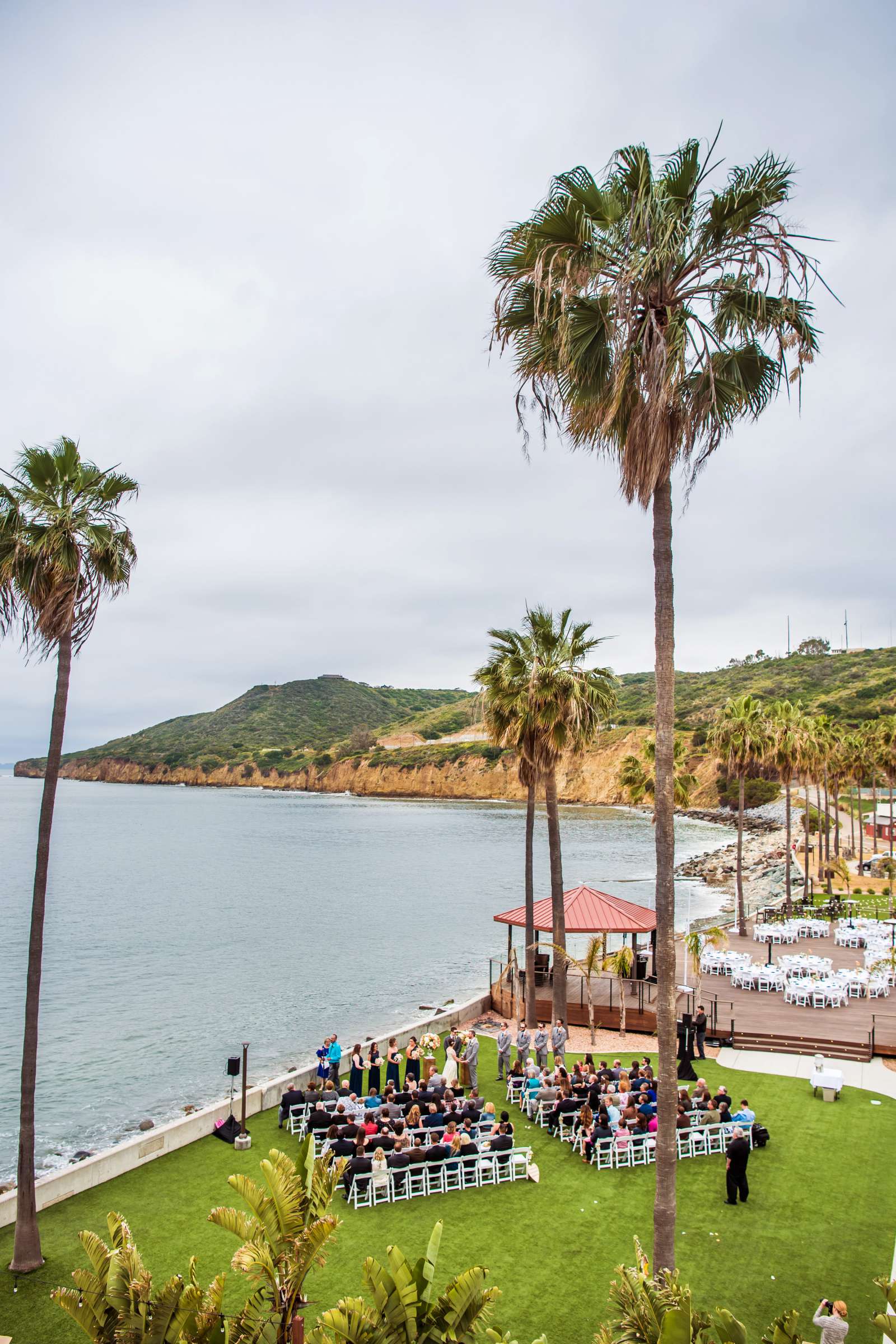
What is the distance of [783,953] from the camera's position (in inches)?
1244

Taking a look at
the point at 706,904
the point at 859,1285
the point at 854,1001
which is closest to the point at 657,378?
the point at 859,1285

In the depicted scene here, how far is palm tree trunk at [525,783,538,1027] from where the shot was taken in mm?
21250

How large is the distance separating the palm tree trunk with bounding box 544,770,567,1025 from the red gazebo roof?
904mm

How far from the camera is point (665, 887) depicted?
28.0 feet

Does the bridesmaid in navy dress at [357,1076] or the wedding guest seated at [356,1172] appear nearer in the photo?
the wedding guest seated at [356,1172]

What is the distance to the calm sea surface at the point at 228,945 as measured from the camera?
1010 inches

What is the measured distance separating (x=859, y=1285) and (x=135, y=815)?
6240 inches

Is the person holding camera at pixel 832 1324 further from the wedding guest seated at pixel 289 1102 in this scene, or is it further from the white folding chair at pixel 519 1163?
the wedding guest seated at pixel 289 1102

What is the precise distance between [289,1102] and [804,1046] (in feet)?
40.7

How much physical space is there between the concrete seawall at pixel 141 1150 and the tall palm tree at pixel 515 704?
21.4 feet

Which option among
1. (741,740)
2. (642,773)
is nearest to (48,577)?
(741,740)

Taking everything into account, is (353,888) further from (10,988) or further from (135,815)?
(135,815)

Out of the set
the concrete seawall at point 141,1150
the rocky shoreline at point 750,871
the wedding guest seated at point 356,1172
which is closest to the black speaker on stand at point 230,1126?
the concrete seawall at point 141,1150

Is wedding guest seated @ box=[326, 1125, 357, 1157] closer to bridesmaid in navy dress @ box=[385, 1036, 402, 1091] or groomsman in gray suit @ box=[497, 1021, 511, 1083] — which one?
bridesmaid in navy dress @ box=[385, 1036, 402, 1091]
